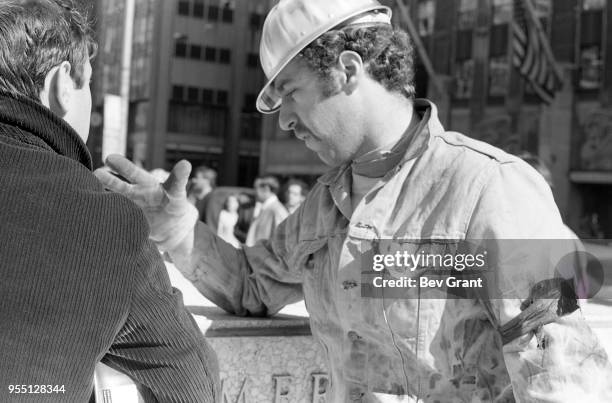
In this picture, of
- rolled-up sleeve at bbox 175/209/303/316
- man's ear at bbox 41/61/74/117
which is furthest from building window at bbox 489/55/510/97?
man's ear at bbox 41/61/74/117

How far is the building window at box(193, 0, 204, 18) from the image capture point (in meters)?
42.6

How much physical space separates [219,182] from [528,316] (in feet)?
142

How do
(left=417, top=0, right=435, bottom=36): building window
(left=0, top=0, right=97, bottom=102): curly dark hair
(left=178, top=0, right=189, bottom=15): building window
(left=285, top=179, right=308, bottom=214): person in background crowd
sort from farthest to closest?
(left=178, top=0, right=189, bottom=15): building window, (left=417, top=0, right=435, bottom=36): building window, (left=285, top=179, right=308, bottom=214): person in background crowd, (left=0, top=0, right=97, bottom=102): curly dark hair

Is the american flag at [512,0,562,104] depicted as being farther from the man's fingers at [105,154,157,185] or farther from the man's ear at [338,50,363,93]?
the man's ear at [338,50,363,93]

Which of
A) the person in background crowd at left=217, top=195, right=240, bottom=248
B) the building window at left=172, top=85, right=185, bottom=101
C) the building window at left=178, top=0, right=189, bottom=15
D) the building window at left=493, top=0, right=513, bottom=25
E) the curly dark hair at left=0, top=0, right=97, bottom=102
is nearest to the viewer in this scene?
the curly dark hair at left=0, top=0, right=97, bottom=102

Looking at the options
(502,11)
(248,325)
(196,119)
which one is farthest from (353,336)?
(196,119)

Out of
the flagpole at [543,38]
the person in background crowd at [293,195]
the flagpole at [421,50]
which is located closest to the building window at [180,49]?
the flagpole at [421,50]

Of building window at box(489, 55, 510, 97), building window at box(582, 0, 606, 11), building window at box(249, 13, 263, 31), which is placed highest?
building window at box(249, 13, 263, 31)

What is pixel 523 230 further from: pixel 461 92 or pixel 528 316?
pixel 461 92

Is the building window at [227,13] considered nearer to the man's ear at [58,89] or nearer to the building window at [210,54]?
the building window at [210,54]

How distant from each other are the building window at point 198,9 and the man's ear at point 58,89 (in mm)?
42718

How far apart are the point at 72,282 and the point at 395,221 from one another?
0.92 m

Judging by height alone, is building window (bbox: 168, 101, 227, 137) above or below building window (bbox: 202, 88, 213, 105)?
below

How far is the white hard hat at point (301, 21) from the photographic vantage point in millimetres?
1930
